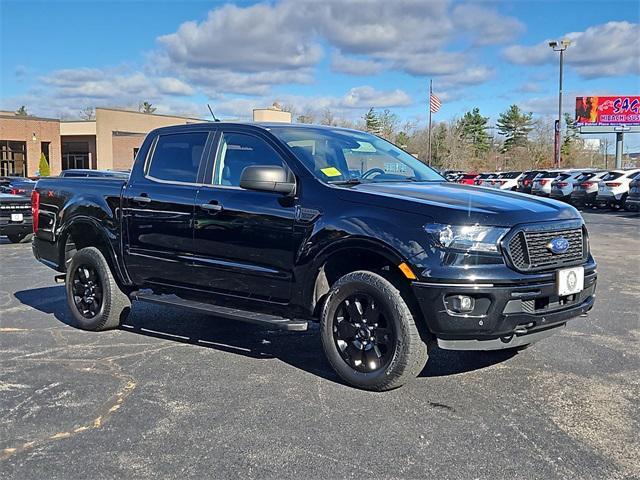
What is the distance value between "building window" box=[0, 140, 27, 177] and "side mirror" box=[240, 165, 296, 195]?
4737cm

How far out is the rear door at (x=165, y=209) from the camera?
5562 mm

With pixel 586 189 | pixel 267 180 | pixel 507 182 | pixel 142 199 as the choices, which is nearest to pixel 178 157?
pixel 142 199

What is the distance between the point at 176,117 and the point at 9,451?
49.7m

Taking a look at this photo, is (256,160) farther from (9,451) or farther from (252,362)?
(9,451)

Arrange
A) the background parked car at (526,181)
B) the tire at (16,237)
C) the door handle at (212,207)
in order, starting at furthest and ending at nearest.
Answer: the background parked car at (526,181) → the tire at (16,237) → the door handle at (212,207)

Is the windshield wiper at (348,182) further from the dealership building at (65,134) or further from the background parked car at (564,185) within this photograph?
the dealership building at (65,134)

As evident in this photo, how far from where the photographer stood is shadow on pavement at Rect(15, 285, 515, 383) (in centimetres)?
520

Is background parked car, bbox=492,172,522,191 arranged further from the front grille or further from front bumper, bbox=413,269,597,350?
front bumper, bbox=413,269,597,350

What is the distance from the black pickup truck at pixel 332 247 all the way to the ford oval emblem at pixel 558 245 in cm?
1

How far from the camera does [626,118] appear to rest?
173 ft

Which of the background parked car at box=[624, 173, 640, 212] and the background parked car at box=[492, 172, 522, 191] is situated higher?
the background parked car at box=[492, 172, 522, 191]

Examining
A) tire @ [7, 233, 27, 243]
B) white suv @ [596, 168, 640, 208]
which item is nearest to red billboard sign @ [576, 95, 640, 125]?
white suv @ [596, 168, 640, 208]

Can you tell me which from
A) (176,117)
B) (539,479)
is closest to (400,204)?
(539,479)

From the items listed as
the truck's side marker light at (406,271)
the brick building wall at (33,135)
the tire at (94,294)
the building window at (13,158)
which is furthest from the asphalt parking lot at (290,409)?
the building window at (13,158)
